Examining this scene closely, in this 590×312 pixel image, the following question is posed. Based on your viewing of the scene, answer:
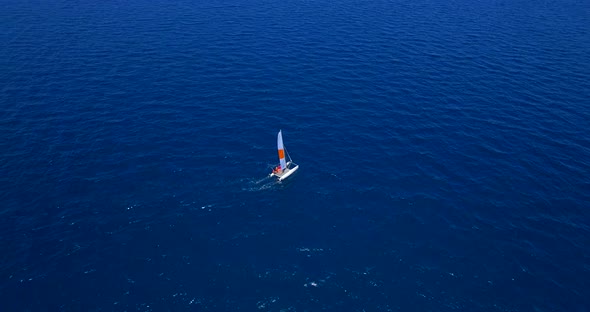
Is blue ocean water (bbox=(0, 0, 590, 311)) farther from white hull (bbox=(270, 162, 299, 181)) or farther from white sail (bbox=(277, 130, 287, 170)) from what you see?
white sail (bbox=(277, 130, 287, 170))

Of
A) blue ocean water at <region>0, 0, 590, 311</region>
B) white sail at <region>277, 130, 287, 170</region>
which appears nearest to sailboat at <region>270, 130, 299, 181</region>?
white sail at <region>277, 130, 287, 170</region>

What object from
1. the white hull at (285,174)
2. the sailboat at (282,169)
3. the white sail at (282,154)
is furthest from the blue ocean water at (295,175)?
the white sail at (282,154)

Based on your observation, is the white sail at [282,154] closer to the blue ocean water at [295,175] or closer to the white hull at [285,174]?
the white hull at [285,174]

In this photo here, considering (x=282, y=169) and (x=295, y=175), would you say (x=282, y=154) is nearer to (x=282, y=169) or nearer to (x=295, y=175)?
(x=282, y=169)

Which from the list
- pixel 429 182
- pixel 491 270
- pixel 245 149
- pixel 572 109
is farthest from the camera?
pixel 572 109

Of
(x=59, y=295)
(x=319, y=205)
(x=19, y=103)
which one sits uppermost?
(x=19, y=103)

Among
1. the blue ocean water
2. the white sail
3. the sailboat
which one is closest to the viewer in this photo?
the blue ocean water

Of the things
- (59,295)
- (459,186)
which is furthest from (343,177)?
(59,295)

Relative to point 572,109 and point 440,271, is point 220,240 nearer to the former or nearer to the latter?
point 440,271
